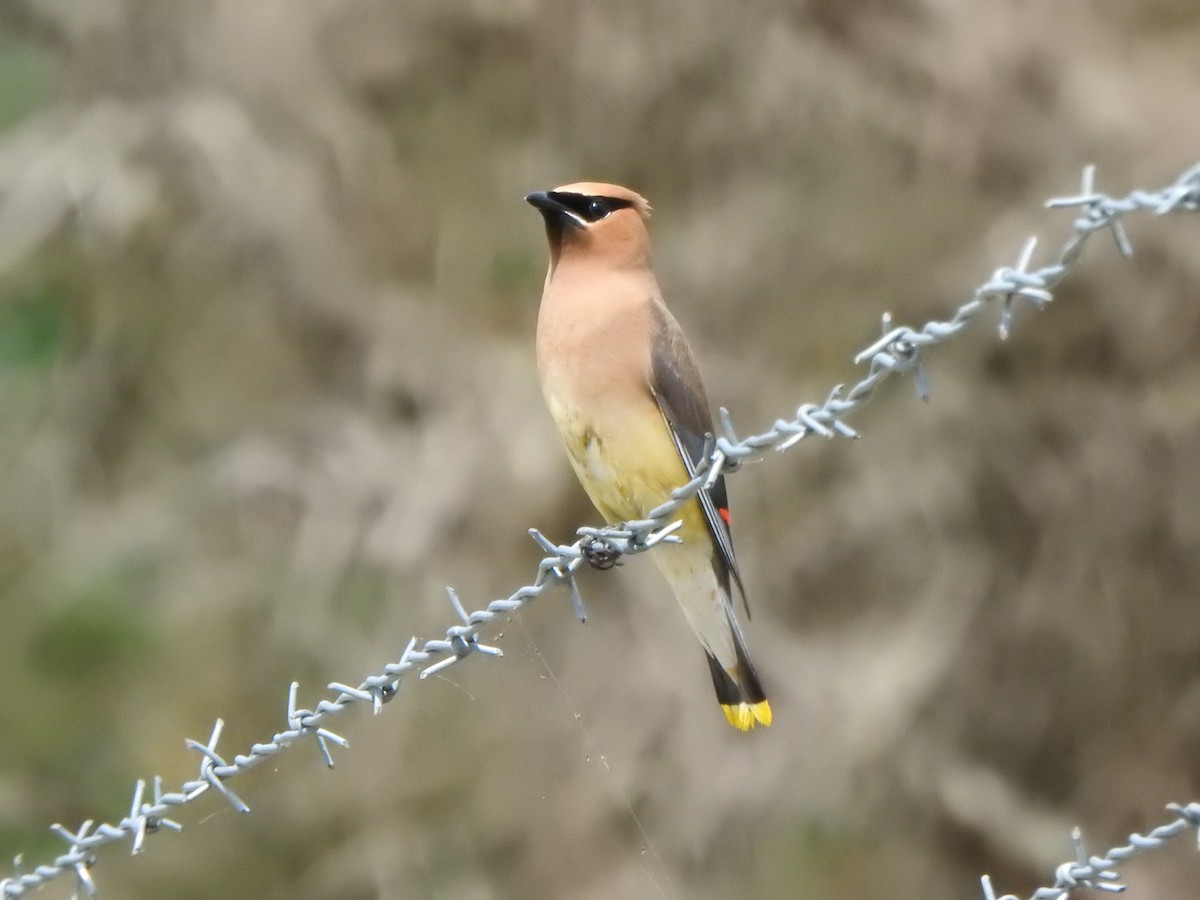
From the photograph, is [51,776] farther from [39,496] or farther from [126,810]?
[39,496]

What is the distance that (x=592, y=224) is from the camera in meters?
3.06

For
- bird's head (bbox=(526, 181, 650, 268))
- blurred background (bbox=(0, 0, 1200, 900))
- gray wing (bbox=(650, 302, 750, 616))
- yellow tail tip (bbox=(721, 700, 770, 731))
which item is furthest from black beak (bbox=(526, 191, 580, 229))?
blurred background (bbox=(0, 0, 1200, 900))

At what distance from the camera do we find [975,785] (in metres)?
5.54

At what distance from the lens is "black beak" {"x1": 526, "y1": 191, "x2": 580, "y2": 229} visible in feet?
10.0

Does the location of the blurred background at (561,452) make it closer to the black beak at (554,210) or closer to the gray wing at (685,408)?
the gray wing at (685,408)

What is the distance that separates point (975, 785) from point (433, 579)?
2199 millimetres

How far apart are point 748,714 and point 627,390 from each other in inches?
32.0

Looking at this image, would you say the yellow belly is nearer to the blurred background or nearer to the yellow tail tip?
the yellow tail tip

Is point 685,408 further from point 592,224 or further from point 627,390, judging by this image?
point 592,224

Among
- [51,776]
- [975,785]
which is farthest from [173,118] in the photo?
[975,785]

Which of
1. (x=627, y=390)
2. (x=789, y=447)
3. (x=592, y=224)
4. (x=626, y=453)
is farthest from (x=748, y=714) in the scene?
(x=789, y=447)

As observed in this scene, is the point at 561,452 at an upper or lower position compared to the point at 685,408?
upper

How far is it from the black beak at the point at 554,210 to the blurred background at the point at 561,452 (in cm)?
251

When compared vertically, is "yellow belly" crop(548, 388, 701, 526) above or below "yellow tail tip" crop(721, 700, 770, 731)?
above
